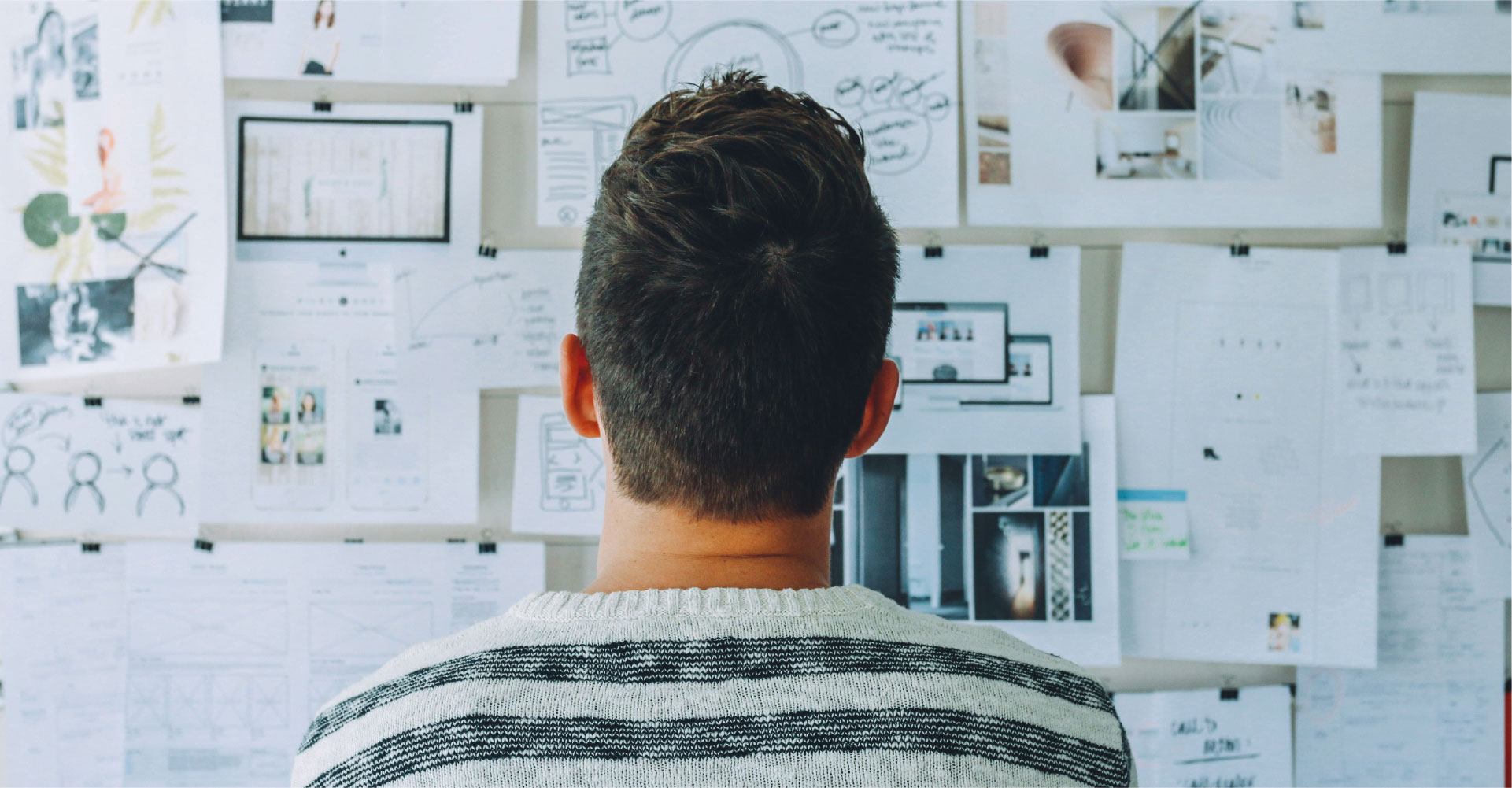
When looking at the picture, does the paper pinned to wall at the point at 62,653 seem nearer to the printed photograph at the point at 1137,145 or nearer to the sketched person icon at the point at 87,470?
the sketched person icon at the point at 87,470

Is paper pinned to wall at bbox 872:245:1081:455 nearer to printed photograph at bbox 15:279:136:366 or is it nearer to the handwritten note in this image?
the handwritten note

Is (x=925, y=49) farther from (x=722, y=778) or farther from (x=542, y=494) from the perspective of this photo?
(x=722, y=778)

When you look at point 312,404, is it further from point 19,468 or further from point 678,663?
point 678,663

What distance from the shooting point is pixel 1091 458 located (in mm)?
1101

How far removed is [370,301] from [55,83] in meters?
0.46

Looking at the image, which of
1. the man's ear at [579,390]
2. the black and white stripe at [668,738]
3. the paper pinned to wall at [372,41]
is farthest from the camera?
the paper pinned to wall at [372,41]

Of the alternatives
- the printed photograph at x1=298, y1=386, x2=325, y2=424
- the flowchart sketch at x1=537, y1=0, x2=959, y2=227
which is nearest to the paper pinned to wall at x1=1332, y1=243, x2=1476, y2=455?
the flowchart sketch at x1=537, y1=0, x2=959, y2=227

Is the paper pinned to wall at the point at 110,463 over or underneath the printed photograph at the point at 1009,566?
Result: over

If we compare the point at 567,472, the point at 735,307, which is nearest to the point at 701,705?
Answer: the point at 735,307

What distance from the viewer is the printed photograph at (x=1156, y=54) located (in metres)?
1.10

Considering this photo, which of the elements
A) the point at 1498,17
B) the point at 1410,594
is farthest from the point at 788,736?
the point at 1498,17

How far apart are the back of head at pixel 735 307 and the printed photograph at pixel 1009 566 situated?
1.89ft

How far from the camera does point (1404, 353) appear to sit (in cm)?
111

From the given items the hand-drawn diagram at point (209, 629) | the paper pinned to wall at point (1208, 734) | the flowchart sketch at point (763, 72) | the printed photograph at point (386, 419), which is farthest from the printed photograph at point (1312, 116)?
the hand-drawn diagram at point (209, 629)
